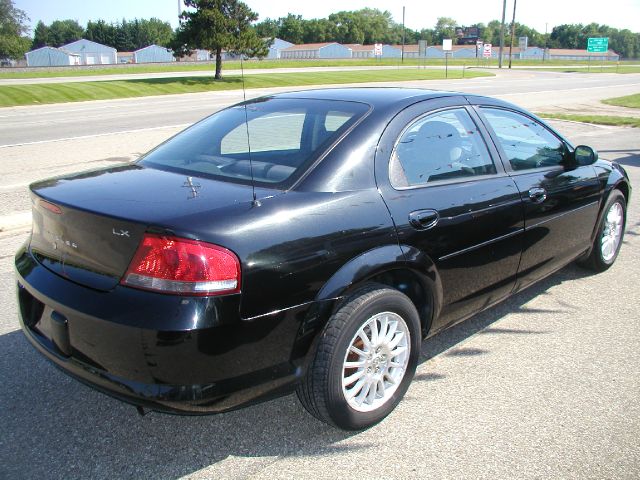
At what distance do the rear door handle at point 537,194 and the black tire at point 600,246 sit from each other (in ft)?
3.78

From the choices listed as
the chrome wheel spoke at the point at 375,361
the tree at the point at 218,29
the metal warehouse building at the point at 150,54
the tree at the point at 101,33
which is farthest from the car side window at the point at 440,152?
the tree at the point at 101,33

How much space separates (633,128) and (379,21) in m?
146

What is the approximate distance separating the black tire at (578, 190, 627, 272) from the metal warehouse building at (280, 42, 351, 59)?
377ft

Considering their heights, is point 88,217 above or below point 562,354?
above

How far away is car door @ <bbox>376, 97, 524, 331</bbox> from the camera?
303 centimetres

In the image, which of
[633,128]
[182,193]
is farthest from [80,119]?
[182,193]

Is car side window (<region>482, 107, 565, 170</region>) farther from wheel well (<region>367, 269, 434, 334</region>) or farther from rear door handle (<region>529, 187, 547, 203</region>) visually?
wheel well (<region>367, 269, 434, 334</region>)

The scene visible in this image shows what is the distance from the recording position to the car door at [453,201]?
9.95ft

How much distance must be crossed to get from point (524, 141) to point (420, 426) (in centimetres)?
214

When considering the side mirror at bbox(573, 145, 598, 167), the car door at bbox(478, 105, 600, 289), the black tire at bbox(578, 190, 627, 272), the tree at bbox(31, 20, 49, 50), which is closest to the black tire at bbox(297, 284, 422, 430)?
the car door at bbox(478, 105, 600, 289)

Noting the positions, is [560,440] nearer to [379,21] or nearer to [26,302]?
[26,302]

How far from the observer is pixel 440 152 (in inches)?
133

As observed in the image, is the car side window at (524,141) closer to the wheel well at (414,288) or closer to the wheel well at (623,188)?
the wheel well at (623,188)

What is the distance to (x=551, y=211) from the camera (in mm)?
3994
